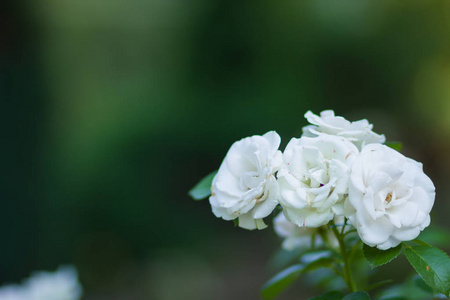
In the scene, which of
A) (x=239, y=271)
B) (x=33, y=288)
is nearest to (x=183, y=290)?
(x=239, y=271)

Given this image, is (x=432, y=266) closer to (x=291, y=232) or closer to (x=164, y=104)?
(x=291, y=232)

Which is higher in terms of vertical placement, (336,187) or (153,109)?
(153,109)

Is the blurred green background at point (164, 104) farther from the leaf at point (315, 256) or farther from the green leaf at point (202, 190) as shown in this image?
the green leaf at point (202, 190)

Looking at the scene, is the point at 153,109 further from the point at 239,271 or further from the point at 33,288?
the point at 33,288

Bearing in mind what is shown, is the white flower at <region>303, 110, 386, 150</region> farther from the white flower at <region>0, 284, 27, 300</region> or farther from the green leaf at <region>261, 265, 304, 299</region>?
the white flower at <region>0, 284, 27, 300</region>

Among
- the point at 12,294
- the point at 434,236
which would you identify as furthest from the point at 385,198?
the point at 12,294
